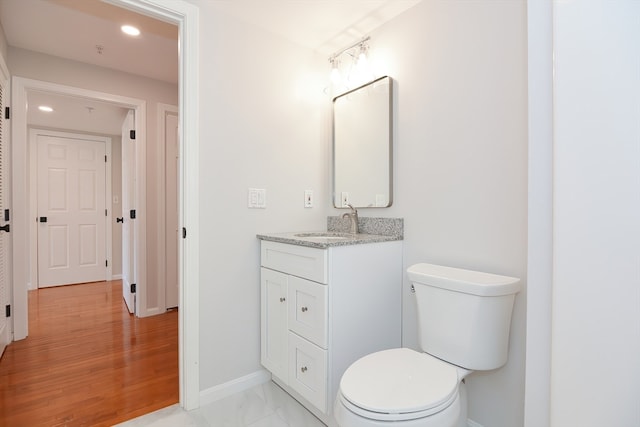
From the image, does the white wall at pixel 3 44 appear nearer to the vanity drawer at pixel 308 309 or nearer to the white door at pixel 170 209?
the white door at pixel 170 209

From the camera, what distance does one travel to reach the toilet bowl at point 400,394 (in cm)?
93

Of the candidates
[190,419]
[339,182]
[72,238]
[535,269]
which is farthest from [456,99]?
[72,238]

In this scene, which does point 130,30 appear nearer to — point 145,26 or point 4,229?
point 145,26

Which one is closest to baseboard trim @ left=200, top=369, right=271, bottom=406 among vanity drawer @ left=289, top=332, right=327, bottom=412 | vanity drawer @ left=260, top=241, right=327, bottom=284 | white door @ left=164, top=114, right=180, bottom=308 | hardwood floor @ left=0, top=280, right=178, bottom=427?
hardwood floor @ left=0, top=280, right=178, bottom=427

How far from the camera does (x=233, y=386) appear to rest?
1.77 metres

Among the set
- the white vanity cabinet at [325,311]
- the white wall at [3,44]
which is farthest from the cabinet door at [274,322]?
the white wall at [3,44]

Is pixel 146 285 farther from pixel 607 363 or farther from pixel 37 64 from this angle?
pixel 607 363

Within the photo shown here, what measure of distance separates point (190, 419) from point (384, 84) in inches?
80.8

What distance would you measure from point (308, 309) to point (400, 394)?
24.3 inches

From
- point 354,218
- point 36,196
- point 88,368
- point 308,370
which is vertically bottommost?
point 88,368

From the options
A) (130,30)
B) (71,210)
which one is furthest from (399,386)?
(71,210)

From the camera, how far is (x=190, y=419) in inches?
60.7

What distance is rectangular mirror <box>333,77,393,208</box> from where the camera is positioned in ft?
5.94

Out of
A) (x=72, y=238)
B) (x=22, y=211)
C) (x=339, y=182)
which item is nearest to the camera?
(x=339, y=182)
